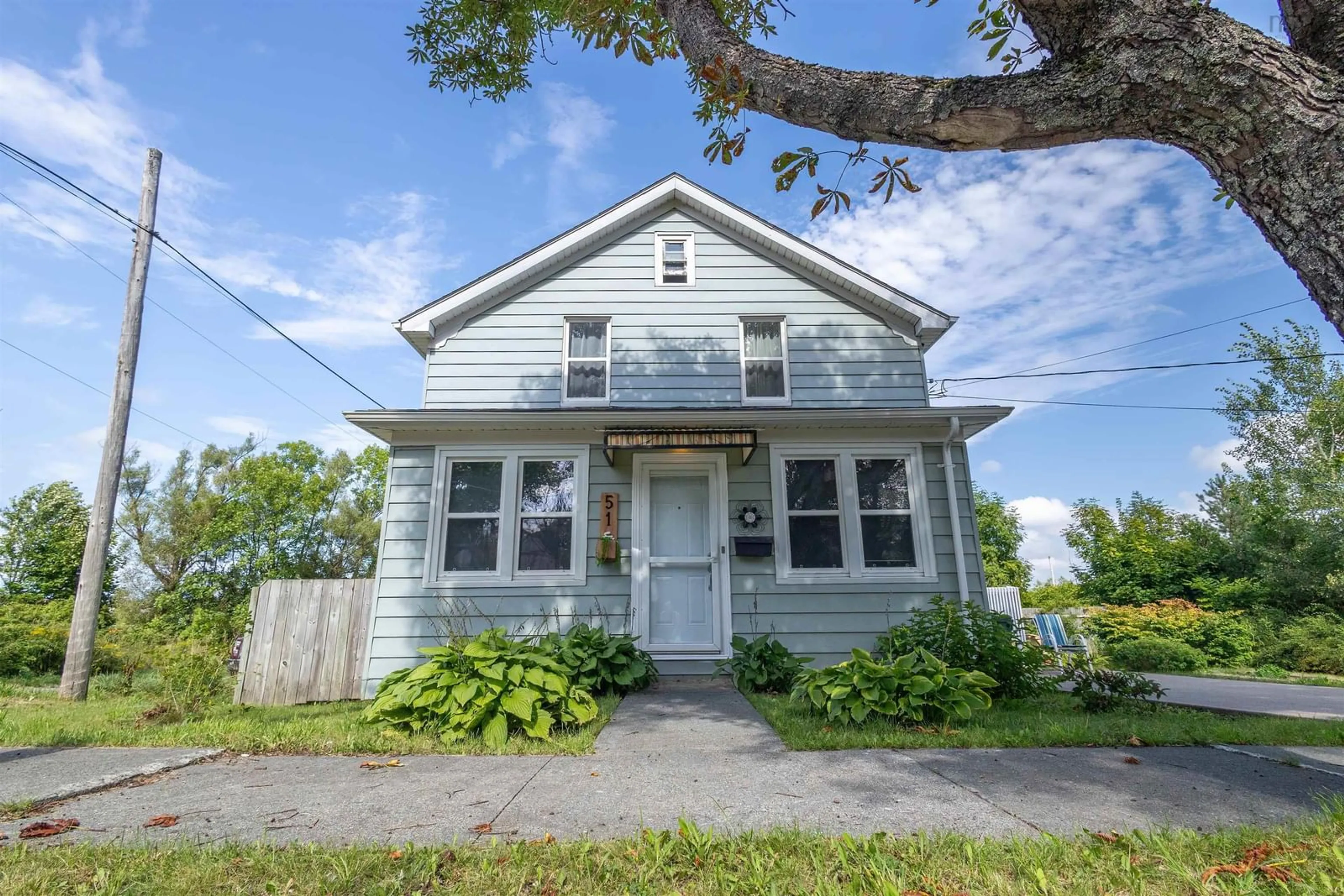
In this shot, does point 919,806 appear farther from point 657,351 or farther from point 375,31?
point 375,31

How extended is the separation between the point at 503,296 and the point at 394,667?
500cm

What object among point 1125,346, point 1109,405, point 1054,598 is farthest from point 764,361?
point 1054,598

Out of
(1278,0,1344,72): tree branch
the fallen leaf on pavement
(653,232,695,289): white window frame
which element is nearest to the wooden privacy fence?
the fallen leaf on pavement

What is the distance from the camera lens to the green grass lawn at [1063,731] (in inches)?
144

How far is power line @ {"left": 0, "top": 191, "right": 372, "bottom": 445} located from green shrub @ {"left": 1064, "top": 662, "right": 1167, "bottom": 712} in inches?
450

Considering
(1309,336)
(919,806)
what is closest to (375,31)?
(919,806)

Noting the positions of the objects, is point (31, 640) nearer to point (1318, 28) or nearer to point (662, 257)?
point (662, 257)

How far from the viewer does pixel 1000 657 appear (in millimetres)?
5262

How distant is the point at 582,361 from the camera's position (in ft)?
26.7

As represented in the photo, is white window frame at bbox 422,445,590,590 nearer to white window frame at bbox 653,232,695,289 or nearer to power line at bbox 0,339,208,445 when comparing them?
white window frame at bbox 653,232,695,289

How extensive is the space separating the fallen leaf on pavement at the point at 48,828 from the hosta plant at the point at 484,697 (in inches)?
70.3

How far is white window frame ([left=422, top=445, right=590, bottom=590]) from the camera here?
6902mm

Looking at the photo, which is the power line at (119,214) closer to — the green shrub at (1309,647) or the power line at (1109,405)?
the power line at (1109,405)

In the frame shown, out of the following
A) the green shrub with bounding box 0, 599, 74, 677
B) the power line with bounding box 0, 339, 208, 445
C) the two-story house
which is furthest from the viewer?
the power line with bounding box 0, 339, 208, 445
